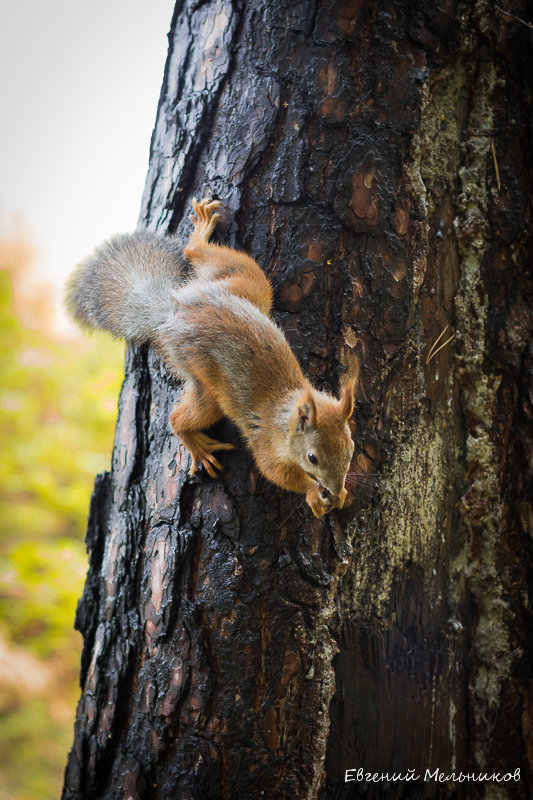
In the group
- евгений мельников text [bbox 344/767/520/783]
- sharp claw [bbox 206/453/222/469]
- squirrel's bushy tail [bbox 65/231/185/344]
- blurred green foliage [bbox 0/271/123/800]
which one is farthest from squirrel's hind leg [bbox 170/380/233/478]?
blurred green foliage [bbox 0/271/123/800]

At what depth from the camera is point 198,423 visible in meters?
1.60

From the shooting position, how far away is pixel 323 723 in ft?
4.94

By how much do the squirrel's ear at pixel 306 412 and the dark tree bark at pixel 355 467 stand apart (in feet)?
0.62

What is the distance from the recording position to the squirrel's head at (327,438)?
1429mm

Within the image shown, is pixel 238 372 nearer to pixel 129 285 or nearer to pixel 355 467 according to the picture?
pixel 355 467

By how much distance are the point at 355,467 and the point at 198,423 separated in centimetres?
46

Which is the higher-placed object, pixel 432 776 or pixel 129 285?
pixel 129 285

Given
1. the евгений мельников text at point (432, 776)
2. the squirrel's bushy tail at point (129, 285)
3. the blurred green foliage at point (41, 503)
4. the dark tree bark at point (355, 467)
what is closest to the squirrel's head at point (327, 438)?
the dark tree bark at point (355, 467)

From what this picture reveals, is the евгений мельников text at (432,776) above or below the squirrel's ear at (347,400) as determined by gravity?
below

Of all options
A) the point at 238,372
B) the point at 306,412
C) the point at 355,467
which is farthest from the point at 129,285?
the point at 355,467

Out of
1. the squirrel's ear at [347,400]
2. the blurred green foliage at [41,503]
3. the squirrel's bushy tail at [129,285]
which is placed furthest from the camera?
the blurred green foliage at [41,503]

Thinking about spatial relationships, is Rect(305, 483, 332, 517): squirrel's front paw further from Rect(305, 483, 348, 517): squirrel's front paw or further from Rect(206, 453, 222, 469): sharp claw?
Rect(206, 453, 222, 469): sharp claw

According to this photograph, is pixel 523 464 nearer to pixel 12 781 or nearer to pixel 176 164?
pixel 176 164

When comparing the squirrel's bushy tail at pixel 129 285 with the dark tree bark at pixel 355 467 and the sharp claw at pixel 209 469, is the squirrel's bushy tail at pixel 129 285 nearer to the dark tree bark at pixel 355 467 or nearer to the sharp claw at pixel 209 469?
the dark tree bark at pixel 355 467
